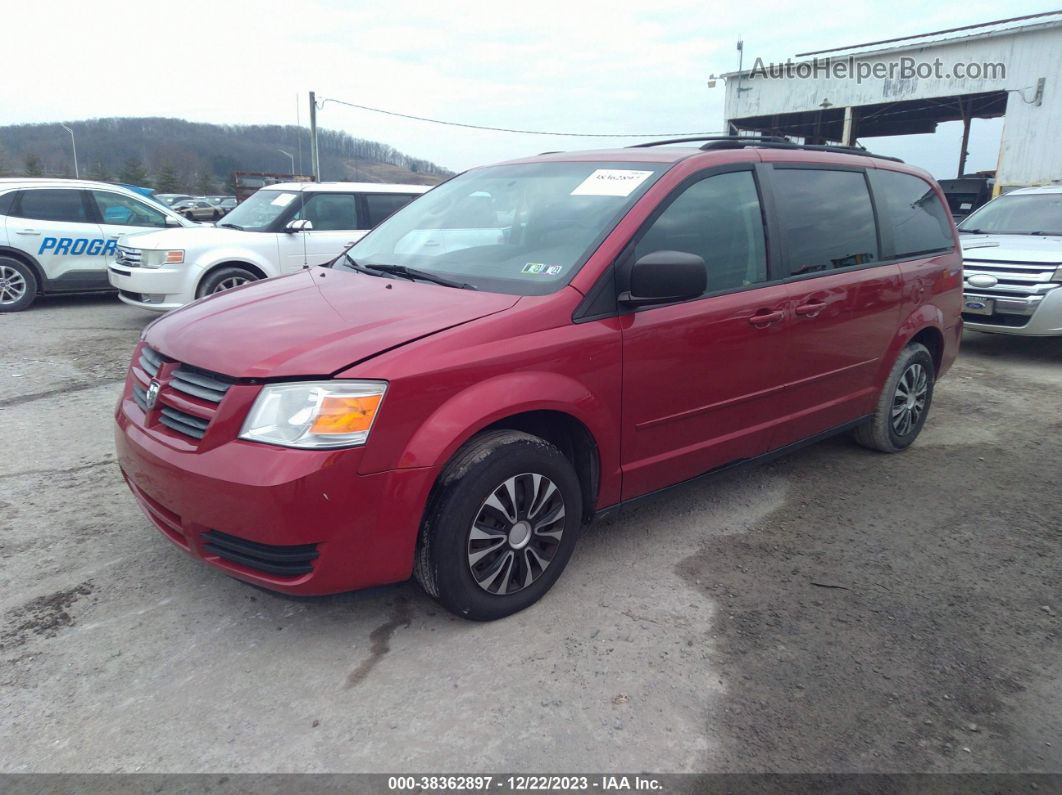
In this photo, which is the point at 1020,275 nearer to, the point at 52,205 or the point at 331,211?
the point at 331,211

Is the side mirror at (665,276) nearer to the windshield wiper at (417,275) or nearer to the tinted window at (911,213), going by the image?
the windshield wiper at (417,275)

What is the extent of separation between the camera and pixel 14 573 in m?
3.15

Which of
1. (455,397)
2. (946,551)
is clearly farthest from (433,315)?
(946,551)

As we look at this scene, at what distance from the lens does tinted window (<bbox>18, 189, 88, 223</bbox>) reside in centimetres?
962

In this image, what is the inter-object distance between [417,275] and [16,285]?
873 centimetres

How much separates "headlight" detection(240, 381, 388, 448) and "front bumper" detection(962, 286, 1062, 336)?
669 cm

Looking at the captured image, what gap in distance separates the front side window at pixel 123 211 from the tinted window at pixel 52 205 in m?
0.22

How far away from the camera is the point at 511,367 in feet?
8.98

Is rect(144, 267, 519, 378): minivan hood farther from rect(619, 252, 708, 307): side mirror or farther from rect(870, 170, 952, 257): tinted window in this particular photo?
rect(870, 170, 952, 257): tinted window

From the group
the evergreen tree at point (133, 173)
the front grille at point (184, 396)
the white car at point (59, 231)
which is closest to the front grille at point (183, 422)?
the front grille at point (184, 396)

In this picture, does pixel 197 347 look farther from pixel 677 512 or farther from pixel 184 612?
pixel 677 512

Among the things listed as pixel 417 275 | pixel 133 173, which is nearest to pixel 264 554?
pixel 417 275

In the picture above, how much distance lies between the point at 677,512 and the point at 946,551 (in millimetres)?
1261

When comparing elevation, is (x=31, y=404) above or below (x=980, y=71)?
below
